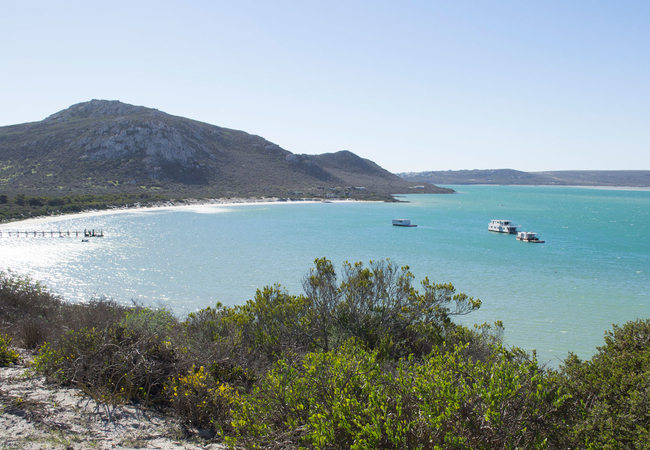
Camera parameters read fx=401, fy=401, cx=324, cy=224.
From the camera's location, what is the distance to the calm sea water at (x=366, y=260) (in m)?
22.5

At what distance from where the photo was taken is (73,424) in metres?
5.93

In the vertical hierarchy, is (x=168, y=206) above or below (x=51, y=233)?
above

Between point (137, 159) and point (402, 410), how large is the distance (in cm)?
12052

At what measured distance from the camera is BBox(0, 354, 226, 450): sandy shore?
5465 mm

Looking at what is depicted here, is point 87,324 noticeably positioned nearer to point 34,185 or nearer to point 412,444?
point 412,444

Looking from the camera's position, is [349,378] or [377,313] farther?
[377,313]

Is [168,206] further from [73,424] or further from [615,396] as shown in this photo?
[615,396]

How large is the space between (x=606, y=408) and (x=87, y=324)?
9069mm

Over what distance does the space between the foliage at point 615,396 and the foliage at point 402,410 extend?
0.35 m

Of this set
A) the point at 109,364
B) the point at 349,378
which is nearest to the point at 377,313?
the point at 349,378

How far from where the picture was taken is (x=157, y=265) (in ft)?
112

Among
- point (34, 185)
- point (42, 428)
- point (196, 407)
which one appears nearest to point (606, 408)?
point (196, 407)

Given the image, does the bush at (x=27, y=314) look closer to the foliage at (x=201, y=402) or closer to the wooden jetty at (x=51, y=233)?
the foliage at (x=201, y=402)

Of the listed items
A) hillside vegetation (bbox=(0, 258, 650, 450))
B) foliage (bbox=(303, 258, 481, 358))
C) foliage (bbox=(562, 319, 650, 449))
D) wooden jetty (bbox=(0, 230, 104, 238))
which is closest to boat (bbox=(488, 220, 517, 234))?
foliage (bbox=(303, 258, 481, 358))
